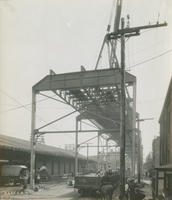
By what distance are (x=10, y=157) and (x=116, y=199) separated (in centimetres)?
1823

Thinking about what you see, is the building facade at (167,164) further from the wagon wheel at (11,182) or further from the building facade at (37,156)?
the wagon wheel at (11,182)

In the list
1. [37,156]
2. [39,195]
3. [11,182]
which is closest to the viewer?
[39,195]

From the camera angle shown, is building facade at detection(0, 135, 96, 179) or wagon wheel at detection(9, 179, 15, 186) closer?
building facade at detection(0, 135, 96, 179)

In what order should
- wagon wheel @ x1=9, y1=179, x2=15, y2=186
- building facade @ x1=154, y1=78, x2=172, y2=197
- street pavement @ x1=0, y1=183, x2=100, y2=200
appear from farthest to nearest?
1. wagon wheel @ x1=9, y1=179, x2=15, y2=186
2. street pavement @ x1=0, y1=183, x2=100, y2=200
3. building facade @ x1=154, y1=78, x2=172, y2=197

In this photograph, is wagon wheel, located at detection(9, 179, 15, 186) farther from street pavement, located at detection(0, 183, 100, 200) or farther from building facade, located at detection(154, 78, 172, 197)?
building facade, located at detection(154, 78, 172, 197)

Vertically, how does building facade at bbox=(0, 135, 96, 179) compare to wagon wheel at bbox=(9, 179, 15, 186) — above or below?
above

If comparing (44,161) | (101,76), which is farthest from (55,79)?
(44,161)

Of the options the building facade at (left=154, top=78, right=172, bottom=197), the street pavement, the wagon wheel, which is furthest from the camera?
the wagon wheel

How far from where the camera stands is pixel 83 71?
27391 mm

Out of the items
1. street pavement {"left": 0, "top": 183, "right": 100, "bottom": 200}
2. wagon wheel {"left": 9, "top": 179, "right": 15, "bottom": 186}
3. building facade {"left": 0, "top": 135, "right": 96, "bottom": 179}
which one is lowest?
wagon wheel {"left": 9, "top": 179, "right": 15, "bottom": 186}

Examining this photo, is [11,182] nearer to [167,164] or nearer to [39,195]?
[39,195]

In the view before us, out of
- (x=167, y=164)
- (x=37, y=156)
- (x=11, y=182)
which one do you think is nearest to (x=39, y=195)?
(x=167, y=164)

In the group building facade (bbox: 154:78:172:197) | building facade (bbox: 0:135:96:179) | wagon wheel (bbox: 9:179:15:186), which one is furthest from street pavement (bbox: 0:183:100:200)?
wagon wheel (bbox: 9:179:15:186)

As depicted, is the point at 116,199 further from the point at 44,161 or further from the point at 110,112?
the point at 44,161
